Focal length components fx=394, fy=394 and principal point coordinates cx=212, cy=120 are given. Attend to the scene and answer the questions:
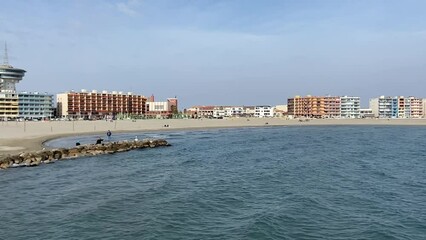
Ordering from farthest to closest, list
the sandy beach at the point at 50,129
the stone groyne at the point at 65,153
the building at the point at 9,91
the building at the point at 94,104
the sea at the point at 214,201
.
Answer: the building at the point at 94,104
the building at the point at 9,91
the sandy beach at the point at 50,129
the stone groyne at the point at 65,153
the sea at the point at 214,201

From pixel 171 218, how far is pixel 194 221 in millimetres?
1037

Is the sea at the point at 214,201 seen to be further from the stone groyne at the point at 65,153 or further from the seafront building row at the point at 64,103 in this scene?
the seafront building row at the point at 64,103

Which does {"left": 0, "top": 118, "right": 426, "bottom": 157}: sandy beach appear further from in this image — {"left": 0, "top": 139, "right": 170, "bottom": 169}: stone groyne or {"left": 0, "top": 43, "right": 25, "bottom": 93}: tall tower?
{"left": 0, "top": 43, "right": 25, "bottom": 93}: tall tower

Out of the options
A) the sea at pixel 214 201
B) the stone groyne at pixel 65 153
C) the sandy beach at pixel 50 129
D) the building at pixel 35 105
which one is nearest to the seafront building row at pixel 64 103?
the building at pixel 35 105

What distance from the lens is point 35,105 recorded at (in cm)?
14625

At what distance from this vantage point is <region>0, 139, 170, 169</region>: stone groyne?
32.5 metres

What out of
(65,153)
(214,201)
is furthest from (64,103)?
(214,201)

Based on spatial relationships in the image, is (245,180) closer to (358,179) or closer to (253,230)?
(358,179)

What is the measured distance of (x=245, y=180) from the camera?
26.0 m

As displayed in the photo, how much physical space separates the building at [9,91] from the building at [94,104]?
20.7 meters

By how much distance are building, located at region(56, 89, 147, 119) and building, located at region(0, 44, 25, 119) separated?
2072cm

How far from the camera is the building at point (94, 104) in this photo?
6486 inches

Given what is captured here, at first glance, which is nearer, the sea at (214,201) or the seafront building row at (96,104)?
the sea at (214,201)

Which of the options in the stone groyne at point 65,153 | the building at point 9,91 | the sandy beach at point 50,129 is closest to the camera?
the stone groyne at point 65,153
